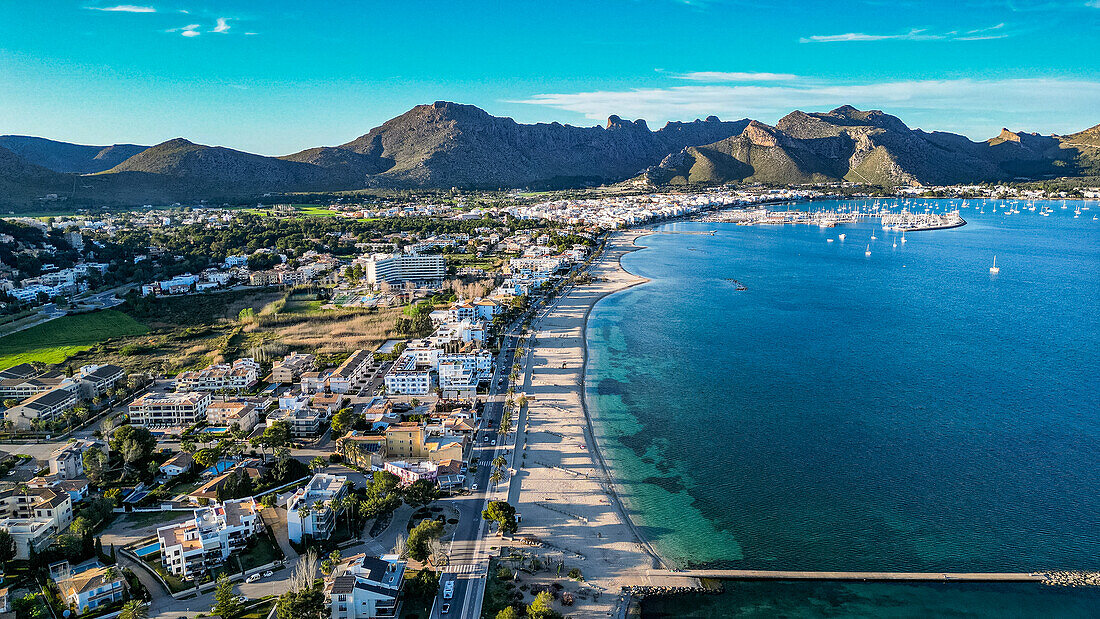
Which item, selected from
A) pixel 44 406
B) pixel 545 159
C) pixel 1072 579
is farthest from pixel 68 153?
pixel 1072 579

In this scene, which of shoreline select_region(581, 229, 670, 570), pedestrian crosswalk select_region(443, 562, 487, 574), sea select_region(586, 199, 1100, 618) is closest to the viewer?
pedestrian crosswalk select_region(443, 562, 487, 574)

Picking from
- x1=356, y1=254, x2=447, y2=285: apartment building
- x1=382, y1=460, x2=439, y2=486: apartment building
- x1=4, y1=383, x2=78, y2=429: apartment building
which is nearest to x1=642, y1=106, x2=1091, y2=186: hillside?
x1=356, y1=254, x2=447, y2=285: apartment building

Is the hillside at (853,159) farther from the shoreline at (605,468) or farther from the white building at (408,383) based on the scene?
the white building at (408,383)

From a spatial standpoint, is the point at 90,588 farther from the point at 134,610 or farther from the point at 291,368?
the point at 291,368

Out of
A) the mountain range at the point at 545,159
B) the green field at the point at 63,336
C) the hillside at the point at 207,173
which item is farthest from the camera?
the mountain range at the point at 545,159

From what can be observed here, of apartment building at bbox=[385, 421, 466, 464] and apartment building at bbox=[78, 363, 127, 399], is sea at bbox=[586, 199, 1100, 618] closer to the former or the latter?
apartment building at bbox=[385, 421, 466, 464]

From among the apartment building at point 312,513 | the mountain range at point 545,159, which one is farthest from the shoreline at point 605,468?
the mountain range at point 545,159
